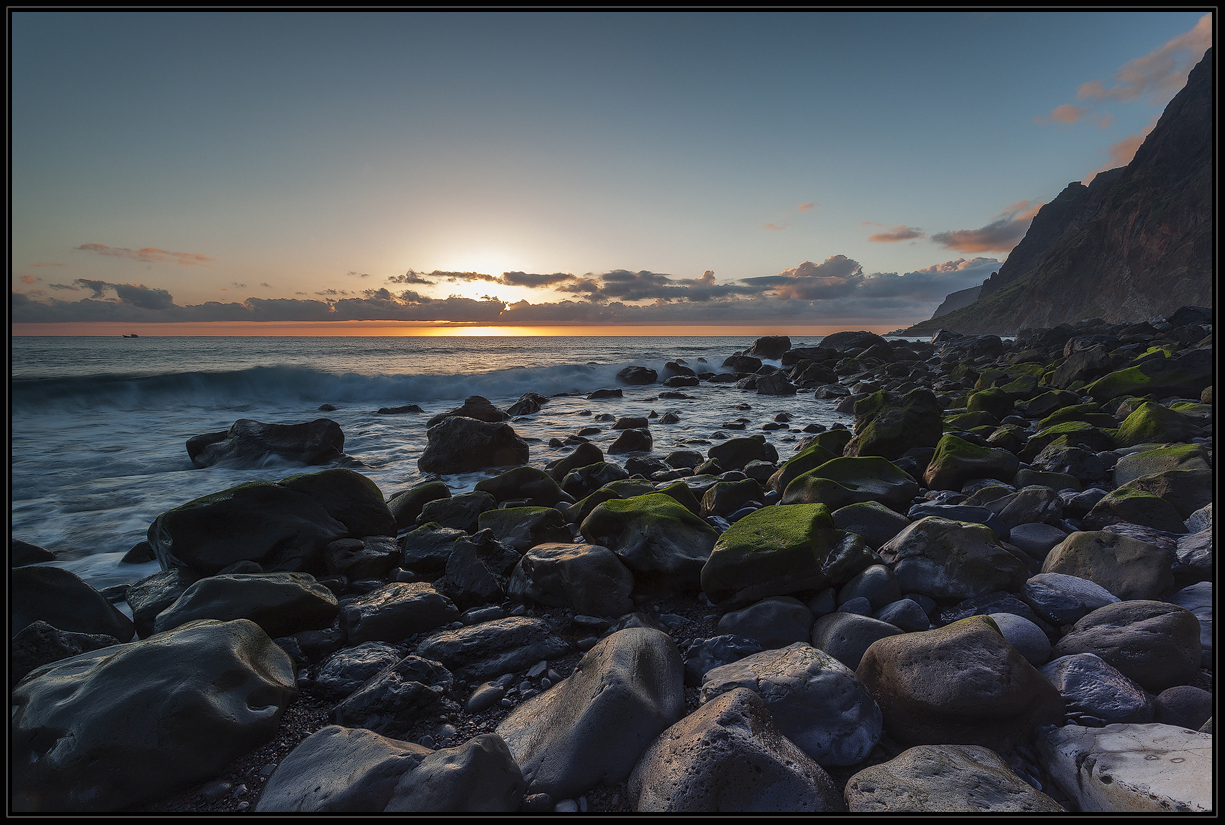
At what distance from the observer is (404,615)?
3.77 metres

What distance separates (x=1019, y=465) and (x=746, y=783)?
649cm

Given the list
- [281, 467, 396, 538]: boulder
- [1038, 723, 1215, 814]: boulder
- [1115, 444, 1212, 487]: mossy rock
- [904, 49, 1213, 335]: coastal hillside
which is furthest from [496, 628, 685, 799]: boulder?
[904, 49, 1213, 335]: coastal hillside

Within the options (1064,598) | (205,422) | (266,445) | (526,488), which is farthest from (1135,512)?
(205,422)

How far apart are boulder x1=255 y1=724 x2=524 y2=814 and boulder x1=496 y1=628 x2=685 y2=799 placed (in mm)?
205

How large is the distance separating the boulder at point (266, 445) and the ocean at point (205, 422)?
272 mm

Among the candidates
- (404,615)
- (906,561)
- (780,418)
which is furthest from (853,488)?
(780,418)

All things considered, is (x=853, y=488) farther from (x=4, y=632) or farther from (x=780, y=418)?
(x=780, y=418)

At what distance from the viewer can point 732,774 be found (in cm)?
197

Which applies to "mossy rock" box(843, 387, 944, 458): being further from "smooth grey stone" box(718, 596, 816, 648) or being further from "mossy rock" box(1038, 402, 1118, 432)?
"smooth grey stone" box(718, 596, 816, 648)

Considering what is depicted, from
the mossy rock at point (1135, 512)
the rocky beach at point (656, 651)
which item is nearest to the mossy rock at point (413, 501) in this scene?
the rocky beach at point (656, 651)

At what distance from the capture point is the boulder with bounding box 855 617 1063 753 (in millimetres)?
2287

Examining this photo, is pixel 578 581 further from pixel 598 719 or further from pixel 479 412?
pixel 479 412

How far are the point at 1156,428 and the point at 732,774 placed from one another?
796cm

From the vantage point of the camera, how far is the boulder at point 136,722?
2229 mm
